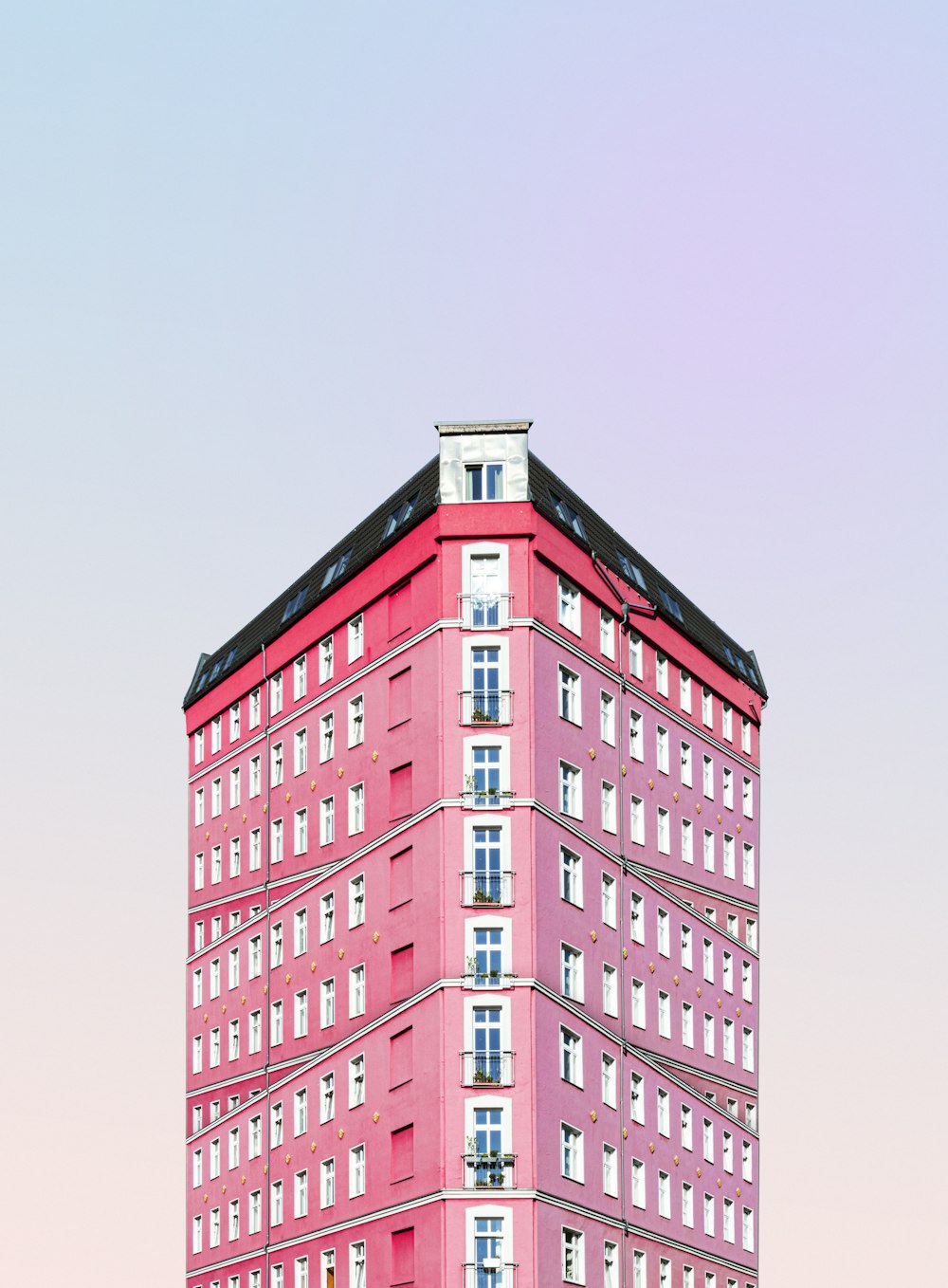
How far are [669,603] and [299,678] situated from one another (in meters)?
15.8

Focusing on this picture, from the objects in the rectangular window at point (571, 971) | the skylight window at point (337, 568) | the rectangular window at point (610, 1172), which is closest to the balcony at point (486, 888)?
the rectangular window at point (571, 971)

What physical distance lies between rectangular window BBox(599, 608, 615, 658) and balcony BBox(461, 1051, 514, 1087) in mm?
17489

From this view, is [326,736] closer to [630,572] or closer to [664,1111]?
[630,572]

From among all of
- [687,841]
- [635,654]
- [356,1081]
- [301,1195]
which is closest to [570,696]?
[635,654]

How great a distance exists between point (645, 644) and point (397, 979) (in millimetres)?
18566

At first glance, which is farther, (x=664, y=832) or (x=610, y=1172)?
(x=664, y=832)

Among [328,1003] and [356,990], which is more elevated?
[356,990]

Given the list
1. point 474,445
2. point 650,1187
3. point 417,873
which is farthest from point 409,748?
point 650,1187

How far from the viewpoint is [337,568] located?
10106 cm

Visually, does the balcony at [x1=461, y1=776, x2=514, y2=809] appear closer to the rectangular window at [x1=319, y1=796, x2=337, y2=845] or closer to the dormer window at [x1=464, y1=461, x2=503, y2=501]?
the dormer window at [x1=464, y1=461, x2=503, y2=501]

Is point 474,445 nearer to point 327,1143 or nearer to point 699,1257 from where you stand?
point 327,1143

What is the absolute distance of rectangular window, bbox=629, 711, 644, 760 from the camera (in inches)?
3775

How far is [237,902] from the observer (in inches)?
4230

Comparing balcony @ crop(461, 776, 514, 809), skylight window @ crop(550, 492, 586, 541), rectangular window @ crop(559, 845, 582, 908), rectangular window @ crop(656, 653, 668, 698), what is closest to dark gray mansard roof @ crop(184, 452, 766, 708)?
skylight window @ crop(550, 492, 586, 541)
